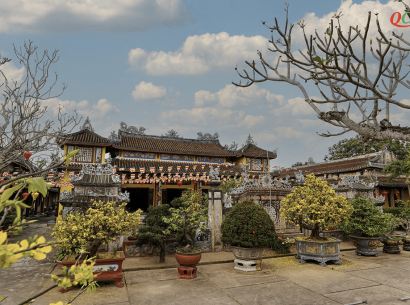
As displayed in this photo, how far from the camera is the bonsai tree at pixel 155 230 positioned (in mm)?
8125

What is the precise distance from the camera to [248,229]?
8062mm

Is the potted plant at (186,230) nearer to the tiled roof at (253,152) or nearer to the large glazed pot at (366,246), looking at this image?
the large glazed pot at (366,246)

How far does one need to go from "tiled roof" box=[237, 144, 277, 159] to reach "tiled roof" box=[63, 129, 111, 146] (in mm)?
12150

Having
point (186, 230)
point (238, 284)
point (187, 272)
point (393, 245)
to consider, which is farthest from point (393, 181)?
point (187, 272)

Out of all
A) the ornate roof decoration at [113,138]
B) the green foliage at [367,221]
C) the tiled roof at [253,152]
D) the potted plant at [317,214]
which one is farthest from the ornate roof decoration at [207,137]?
the potted plant at [317,214]

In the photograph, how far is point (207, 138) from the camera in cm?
2661

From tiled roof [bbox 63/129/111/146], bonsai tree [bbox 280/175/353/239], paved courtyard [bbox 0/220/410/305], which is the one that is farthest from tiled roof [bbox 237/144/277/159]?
paved courtyard [bbox 0/220/410/305]

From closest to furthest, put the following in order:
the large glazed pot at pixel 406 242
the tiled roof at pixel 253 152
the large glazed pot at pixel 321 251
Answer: the large glazed pot at pixel 321 251, the large glazed pot at pixel 406 242, the tiled roof at pixel 253 152

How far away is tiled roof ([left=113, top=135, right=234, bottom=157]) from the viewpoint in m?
22.4

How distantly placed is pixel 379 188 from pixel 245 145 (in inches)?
487

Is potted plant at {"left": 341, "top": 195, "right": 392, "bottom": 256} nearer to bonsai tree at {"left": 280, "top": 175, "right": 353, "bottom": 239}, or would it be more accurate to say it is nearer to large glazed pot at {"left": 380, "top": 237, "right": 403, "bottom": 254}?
large glazed pot at {"left": 380, "top": 237, "right": 403, "bottom": 254}

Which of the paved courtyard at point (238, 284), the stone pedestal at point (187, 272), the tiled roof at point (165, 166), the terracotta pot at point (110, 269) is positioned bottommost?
the paved courtyard at point (238, 284)

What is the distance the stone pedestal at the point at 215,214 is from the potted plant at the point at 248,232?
1.85 metres

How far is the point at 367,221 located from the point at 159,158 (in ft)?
54.3
